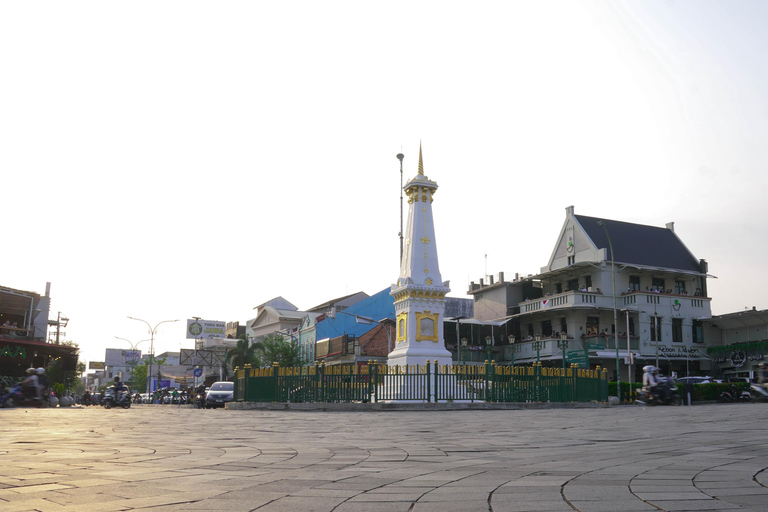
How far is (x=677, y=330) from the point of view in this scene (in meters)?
48.5

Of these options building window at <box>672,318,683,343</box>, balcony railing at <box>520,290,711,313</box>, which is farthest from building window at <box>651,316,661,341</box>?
building window at <box>672,318,683,343</box>

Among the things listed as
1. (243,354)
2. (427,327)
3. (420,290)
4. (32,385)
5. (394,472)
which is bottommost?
(394,472)

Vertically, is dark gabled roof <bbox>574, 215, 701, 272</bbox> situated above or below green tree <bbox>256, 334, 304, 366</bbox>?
above

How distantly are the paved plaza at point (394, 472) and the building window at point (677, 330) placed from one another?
40458mm

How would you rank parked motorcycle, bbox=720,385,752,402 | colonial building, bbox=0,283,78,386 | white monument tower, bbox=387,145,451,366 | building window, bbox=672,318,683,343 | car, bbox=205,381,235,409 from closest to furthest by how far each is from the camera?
white monument tower, bbox=387,145,451,366, car, bbox=205,381,235,409, parked motorcycle, bbox=720,385,752,402, colonial building, bbox=0,283,78,386, building window, bbox=672,318,683,343

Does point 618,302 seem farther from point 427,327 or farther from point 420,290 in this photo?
point 420,290

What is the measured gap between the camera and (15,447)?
28.6ft

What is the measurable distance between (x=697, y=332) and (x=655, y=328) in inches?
188

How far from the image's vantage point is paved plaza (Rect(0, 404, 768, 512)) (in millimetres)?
4500

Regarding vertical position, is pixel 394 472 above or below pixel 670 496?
below

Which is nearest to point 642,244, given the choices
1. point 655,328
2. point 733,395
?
point 655,328

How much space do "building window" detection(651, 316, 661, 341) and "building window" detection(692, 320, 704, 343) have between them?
349cm

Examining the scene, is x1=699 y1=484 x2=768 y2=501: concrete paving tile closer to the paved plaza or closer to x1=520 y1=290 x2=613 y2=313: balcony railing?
the paved plaza

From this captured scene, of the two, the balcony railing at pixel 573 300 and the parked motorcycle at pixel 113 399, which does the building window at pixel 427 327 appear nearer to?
the parked motorcycle at pixel 113 399
